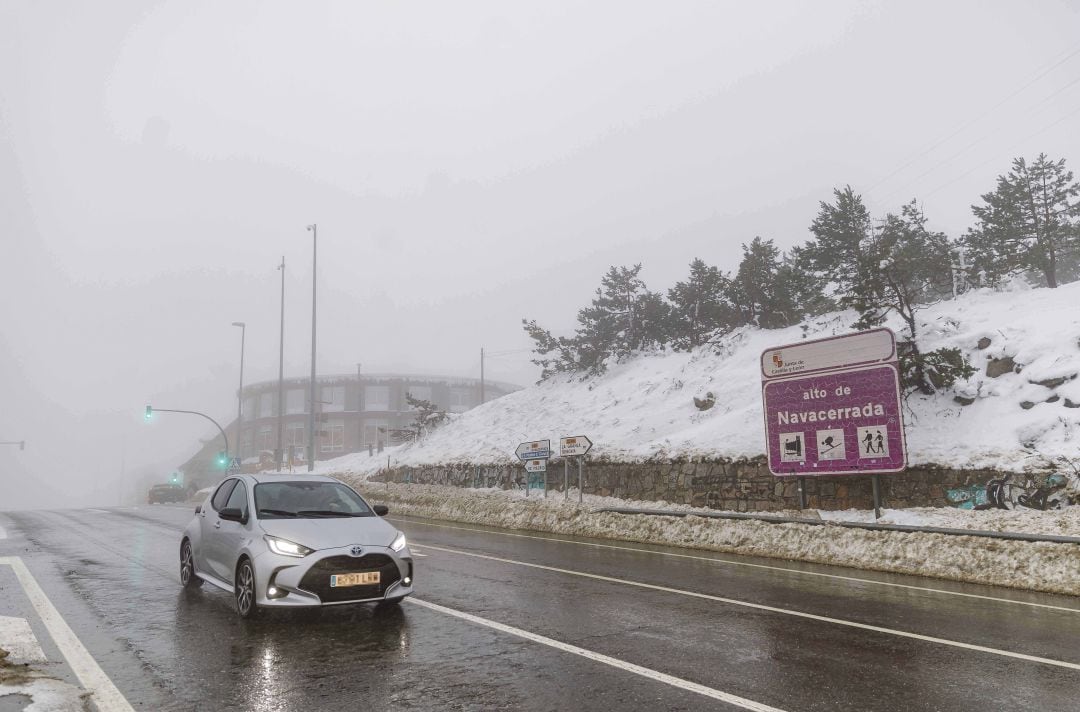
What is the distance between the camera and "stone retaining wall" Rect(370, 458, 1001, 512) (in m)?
14.8

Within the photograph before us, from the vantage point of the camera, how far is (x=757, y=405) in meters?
22.1

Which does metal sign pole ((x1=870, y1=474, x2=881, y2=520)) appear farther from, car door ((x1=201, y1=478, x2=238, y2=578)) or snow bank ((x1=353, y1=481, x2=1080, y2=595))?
car door ((x1=201, y1=478, x2=238, y2=578))

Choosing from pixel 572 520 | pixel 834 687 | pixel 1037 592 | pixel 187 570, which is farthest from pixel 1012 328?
pixel 187 570

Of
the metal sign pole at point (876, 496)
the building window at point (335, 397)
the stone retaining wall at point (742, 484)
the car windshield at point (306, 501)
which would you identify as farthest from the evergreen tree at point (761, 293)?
the building window at point (335, 397)

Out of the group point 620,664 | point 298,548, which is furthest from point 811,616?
point 298,548

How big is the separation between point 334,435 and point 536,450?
75.9 metres

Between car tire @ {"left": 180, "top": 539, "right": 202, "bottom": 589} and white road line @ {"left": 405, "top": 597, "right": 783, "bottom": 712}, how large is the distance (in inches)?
150

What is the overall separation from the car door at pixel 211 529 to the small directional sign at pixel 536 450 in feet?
43.1

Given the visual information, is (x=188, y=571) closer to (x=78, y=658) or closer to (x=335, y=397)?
(x=78, y=658)

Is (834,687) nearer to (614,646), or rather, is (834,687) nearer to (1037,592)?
(614,646)

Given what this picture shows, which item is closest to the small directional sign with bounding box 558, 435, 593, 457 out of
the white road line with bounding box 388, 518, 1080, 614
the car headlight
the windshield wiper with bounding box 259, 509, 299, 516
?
the white road line with bounding box 388, 518, 1080, 614

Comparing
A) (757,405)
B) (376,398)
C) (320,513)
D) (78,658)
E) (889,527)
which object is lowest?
(78,658)

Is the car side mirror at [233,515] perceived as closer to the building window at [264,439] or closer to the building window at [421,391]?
the building window at [421,391]

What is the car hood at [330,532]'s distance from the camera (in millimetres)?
7223
